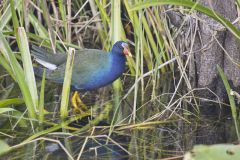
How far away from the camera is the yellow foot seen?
13.1 feet

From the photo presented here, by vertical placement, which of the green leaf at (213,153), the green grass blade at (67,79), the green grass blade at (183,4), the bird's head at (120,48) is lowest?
the green leaf at (213,153)

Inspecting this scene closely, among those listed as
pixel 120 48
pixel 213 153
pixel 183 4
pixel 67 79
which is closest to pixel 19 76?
pixel 67 79

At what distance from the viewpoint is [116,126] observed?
11.8 ft

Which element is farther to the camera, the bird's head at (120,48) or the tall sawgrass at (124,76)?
the bird's head at (120,48)

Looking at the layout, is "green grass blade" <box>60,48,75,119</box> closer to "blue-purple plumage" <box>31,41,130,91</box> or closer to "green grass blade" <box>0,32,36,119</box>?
"green grass blade" <box>0,32,36,119</box>

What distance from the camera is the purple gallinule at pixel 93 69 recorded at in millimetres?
4145

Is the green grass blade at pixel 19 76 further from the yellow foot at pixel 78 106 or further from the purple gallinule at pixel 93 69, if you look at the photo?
the purple gallinule at pixel 93 69

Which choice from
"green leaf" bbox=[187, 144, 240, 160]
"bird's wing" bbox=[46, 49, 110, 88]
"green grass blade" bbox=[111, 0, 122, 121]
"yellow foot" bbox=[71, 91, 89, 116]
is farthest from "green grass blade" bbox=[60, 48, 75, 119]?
"green leaf" bbox=[187, 144, 240, 160]

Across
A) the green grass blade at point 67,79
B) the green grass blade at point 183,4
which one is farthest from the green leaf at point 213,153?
the green grass blade at point 67,79

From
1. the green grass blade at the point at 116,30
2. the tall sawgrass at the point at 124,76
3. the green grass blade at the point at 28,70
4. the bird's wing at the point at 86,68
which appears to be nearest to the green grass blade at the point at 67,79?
the tall sawgrass at the point at 124,76

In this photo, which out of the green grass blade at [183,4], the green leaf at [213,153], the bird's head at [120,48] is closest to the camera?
the green leaf at [213,153]

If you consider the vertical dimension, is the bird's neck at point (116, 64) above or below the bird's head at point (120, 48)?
below

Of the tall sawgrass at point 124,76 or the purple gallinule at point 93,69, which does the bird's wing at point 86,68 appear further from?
the tall sawgrass at point 124,76

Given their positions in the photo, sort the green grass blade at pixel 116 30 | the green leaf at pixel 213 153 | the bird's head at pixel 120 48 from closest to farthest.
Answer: the green leaf at pixel 213 153, the green grass blade at pixel 116 30, the bird's head at pixel 120 48
